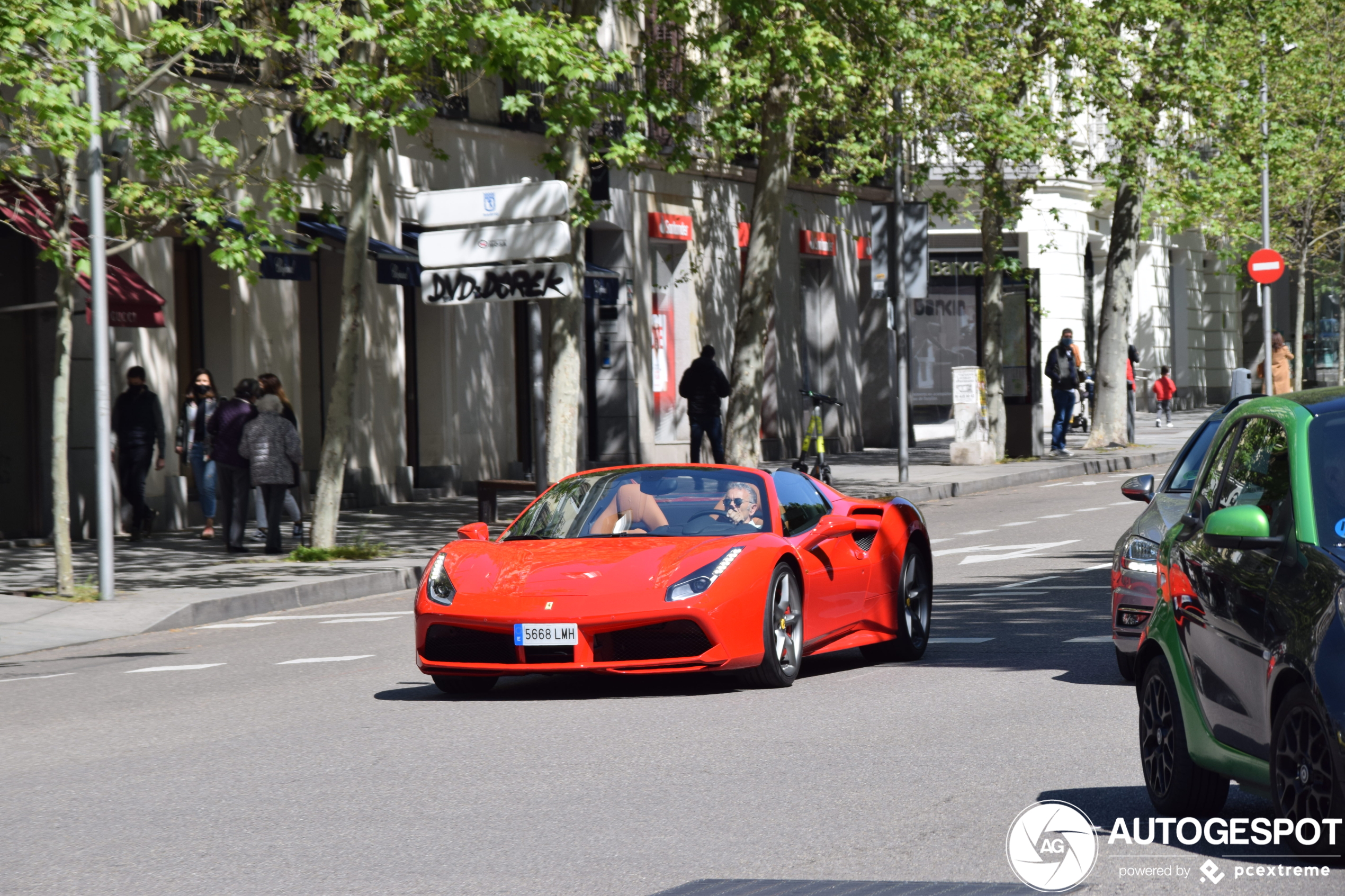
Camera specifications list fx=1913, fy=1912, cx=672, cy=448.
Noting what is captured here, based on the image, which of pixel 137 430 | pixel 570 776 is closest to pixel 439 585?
pixel 570 776

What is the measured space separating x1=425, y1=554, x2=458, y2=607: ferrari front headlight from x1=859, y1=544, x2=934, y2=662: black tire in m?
2.60

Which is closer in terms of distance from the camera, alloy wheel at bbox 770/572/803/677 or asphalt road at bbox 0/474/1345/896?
asphalt road at bbox 0/474/1345/896

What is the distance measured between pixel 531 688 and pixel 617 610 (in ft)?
3.82

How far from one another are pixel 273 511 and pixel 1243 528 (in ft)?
49.0

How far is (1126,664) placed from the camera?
962 centimetres

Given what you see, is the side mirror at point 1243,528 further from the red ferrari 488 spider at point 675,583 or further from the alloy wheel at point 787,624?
the alloy wheel at point 787,624

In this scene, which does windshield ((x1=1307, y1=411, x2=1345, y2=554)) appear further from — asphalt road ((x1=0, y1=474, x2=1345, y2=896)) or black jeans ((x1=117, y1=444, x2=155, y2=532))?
black jeans ((x1=117, y1=444, x2=155, y2=532))

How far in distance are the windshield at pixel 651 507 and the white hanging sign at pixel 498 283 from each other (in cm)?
820

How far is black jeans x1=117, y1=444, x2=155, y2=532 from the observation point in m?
20.5

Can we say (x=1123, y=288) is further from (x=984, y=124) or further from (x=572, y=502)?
(x=572, y=502)

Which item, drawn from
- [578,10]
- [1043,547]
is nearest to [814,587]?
[1043,547]

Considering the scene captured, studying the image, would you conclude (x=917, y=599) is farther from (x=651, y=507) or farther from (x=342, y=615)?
(x=342, y=615)

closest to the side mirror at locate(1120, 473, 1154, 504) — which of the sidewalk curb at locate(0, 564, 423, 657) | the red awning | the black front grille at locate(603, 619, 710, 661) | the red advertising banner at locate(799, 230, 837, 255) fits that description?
the black front grille at locate(603, 619, 710, 661)

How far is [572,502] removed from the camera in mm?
10680
